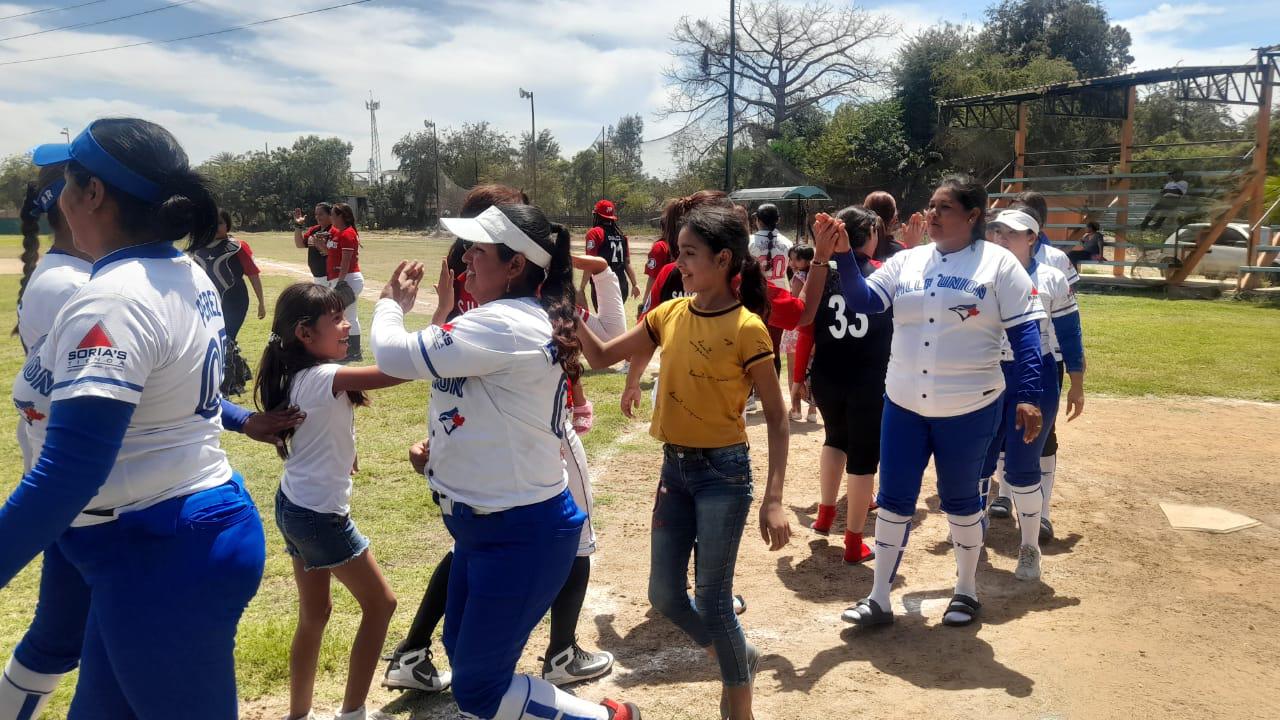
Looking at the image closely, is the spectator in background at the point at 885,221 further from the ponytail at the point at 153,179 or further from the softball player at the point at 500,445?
the ponytail at the point at 153,179

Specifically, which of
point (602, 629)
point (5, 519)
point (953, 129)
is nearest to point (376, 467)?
point (602, 629)

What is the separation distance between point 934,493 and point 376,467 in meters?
4.15

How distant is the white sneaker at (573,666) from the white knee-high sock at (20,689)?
1757mm

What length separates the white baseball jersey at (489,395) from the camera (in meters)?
2.46

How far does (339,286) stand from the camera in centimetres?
364

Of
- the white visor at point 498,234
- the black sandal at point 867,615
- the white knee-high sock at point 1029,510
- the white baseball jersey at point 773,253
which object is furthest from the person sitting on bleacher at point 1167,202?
the white visor at point 498,234

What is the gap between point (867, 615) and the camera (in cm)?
423

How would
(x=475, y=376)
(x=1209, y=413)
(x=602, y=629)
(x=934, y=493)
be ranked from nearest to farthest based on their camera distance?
1. (x=475, y=376)
2. (x=602, y=629)
3. (x=934, y=493)
4. (x=1209, y=413)

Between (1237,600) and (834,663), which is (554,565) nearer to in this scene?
(834,663)

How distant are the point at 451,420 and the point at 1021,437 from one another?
3.51 metres

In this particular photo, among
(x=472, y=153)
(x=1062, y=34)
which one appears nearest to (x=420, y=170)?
(x=472, y=153)

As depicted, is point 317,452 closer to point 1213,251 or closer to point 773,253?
point 773,253

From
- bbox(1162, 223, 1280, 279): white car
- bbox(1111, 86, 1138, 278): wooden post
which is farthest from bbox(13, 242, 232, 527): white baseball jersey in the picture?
bbox(1111, 86, 1138, 278): wooden post

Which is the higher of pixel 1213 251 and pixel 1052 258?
pixel 1052 258
